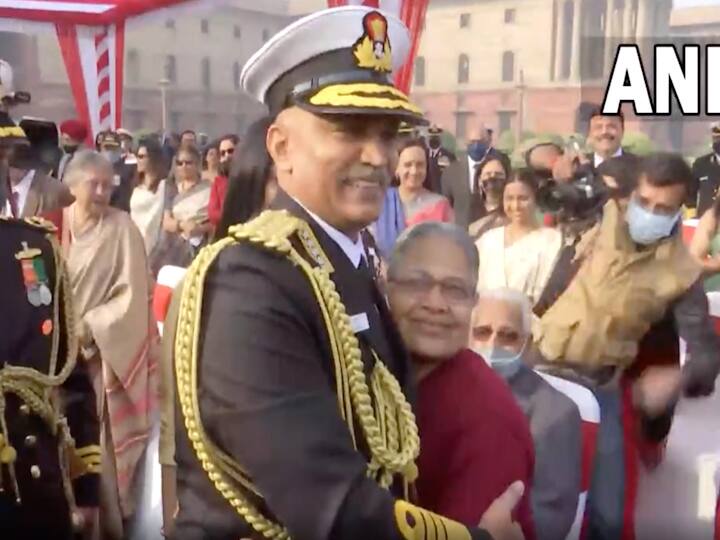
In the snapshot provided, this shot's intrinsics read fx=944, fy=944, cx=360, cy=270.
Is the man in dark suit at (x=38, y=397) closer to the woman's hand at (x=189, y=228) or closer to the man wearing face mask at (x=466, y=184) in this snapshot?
the woman's hand at (x=189, y=228)

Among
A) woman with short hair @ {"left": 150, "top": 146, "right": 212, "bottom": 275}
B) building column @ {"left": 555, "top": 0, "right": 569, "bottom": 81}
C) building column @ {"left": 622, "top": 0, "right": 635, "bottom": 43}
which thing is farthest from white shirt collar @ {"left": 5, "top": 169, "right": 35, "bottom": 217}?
building column @ {"left": 622, "top": 0, "right": 635, "bottom": 43}

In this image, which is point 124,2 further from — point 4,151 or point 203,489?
point 203,489

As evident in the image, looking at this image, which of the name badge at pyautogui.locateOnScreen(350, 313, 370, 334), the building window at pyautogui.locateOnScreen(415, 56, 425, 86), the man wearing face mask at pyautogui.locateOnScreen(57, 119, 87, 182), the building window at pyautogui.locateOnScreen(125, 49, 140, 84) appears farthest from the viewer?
the man wearing face mask at pyautogui.locateOnScreen(57, 119, 87, 182)

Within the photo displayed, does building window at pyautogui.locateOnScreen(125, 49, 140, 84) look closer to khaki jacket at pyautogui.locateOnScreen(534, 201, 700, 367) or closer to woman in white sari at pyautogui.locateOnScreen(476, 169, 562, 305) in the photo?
woman in white sari at pyautogui.locateOnScreen(476, 169, 562, 305)

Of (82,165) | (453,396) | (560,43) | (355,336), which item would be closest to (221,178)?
(82,165)

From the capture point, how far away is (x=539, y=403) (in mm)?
1866

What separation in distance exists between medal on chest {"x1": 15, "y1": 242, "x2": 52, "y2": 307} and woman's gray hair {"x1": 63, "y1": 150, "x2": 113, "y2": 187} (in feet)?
3.86

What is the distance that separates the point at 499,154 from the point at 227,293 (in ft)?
7.55

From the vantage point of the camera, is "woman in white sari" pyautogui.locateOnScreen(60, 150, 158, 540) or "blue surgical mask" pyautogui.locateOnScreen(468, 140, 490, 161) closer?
"woman in white sari" pyautogui.locateOnScreen(60, 150, 158, 540)

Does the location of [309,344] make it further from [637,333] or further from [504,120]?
[504,120]

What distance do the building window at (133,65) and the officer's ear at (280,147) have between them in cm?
163

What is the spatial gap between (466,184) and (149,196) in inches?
42.3

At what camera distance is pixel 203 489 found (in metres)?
0.91

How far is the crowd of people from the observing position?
84cm
